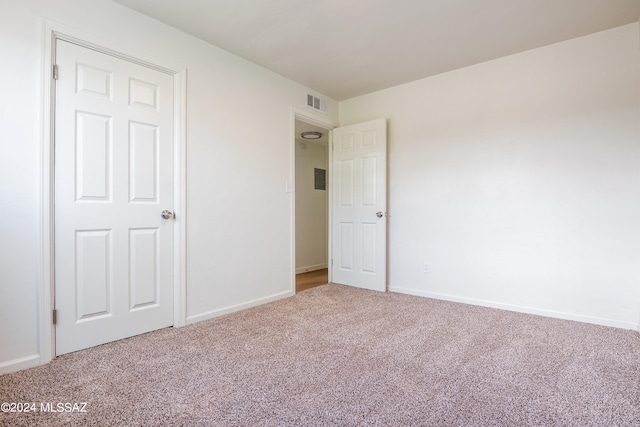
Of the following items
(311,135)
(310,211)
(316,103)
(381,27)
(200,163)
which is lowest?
(310,211)

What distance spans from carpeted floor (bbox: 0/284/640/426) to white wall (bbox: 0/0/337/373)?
0.39 m

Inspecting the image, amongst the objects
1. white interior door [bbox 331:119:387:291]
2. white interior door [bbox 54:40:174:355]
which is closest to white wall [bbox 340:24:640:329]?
white interior door [bbox 331:119:387:291]

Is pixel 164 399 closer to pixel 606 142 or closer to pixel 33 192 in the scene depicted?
pixel 33 192

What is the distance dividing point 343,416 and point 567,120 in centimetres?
294

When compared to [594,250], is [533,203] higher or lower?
higher

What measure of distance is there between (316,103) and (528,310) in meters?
3.10

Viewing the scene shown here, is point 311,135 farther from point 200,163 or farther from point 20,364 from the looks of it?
point 20,364

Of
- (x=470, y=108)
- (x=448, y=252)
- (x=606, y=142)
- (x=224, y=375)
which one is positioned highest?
(x=470, y=108)

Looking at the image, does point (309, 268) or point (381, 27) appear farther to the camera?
point (309, 268)

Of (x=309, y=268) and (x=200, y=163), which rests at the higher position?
(x=200, y=163)

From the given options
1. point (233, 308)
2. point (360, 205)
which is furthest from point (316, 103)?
point (233, 308)

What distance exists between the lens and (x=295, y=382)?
1.69 m

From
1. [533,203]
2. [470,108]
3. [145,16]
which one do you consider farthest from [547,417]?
[145,16]

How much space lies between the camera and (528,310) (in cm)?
289
